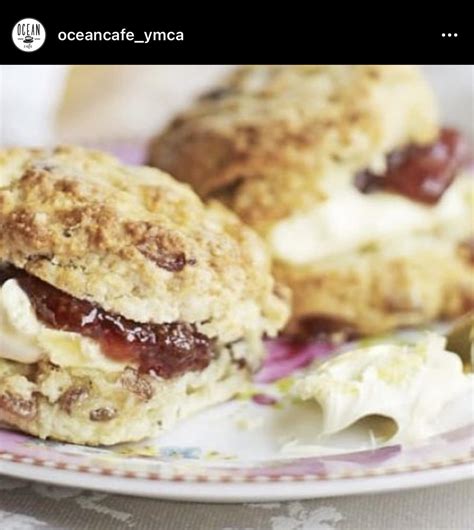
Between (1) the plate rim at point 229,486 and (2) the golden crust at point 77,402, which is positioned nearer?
(1) the plate rim at point 229,486

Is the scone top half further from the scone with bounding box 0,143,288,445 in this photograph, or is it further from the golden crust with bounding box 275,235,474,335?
the golden crust with bounding box 275,235,474,335

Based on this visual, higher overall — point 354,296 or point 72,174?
point 72,174

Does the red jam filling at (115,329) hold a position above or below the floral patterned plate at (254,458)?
above

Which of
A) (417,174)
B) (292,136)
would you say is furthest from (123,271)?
(417,174)

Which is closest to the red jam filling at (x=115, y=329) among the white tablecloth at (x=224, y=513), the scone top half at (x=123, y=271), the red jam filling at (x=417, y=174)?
the scone top half at (x=123, y=271)

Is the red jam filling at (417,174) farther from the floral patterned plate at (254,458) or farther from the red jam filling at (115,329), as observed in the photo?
the red jam filling at (115,329)

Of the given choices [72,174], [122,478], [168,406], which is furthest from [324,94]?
[122,478]

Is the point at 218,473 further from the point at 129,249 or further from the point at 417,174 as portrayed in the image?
the point at 417,174

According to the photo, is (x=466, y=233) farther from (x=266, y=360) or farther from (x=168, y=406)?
(x=168, y=406)
